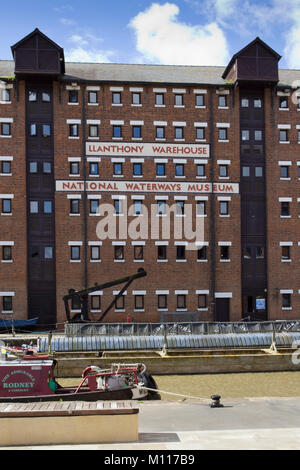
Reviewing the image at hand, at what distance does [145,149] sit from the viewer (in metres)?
41.3

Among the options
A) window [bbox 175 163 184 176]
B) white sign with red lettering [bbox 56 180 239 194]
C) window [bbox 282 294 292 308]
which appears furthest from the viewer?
window [bbox 282 294 292 308]

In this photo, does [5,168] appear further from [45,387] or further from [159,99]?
[45,387]

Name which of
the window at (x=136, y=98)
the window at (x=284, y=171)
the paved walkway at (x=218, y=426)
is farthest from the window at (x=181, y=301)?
the paved walkway at (x=218, y=426)

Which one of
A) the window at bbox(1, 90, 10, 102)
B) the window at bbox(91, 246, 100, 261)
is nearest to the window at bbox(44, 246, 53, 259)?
the window at bbox(91, 246, 100, 261)

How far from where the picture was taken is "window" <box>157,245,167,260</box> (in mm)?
41094

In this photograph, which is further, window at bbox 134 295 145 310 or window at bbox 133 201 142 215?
window at bbox 133 201 142 215

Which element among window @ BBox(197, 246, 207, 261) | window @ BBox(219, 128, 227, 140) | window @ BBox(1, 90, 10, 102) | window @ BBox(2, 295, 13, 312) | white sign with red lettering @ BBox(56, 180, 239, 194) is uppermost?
window @ BBox(1, 90, 10, 102)

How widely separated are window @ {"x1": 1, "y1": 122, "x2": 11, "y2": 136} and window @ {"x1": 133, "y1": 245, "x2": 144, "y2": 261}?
14822mm

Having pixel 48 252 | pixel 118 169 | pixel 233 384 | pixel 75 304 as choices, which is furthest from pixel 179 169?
pixel 233 384

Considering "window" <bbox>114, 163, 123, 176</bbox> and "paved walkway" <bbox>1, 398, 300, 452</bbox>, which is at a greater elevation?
"window" <bbox>114, 163, 123, 176</bbox>

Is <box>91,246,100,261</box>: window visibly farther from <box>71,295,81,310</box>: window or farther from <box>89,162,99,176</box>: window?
<box>89,162,99,176</box>: window

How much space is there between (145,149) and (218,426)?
32795 mm

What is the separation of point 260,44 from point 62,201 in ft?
75.4

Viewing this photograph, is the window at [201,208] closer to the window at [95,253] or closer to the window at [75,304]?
the window at [95,253]
